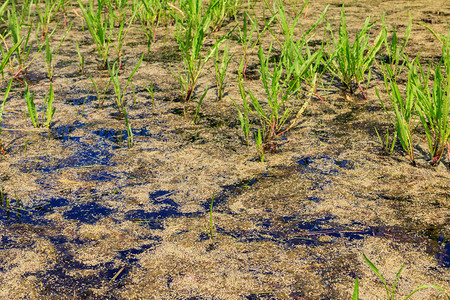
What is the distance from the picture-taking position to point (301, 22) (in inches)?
112

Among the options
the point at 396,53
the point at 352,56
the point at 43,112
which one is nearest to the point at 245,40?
the point at 352,56

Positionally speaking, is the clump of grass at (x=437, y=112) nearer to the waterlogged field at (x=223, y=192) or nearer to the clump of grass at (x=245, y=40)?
the waterlogged field at (x=223, y=192)

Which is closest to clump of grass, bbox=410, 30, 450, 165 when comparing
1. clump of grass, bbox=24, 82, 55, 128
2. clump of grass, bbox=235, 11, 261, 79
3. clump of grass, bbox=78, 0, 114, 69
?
clump of grass, bbox=235, 11, 261, 79

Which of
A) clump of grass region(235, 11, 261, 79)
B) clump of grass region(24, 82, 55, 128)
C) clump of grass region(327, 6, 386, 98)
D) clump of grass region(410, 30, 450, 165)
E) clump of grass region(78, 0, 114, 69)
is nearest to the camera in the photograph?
clump of grass region(410, 30, 450, 165)

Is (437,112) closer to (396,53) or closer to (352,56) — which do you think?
(352,56)

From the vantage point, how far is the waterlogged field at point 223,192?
3.14ft

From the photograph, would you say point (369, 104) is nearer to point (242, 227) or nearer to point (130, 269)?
point (242, 227)

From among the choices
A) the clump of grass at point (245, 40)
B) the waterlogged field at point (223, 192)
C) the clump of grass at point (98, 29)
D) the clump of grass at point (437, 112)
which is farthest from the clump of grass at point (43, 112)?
the clump of grass at point (437, 112)

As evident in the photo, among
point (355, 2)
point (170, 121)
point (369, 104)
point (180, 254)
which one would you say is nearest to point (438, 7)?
point (355, 2)

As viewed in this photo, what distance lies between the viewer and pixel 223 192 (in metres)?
1.26

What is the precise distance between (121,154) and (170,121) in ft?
0.96

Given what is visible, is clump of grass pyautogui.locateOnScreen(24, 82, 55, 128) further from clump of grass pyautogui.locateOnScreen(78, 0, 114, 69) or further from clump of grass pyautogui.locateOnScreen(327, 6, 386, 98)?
clump of grass pyautogui.locateOnScreen(327, 6, 386, 98)

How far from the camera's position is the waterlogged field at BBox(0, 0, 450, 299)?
96 centimetres

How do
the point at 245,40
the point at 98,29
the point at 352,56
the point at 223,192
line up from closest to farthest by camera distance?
the point at 223,192
the point at 352,56
the point at 245,40
the point at 98,29
